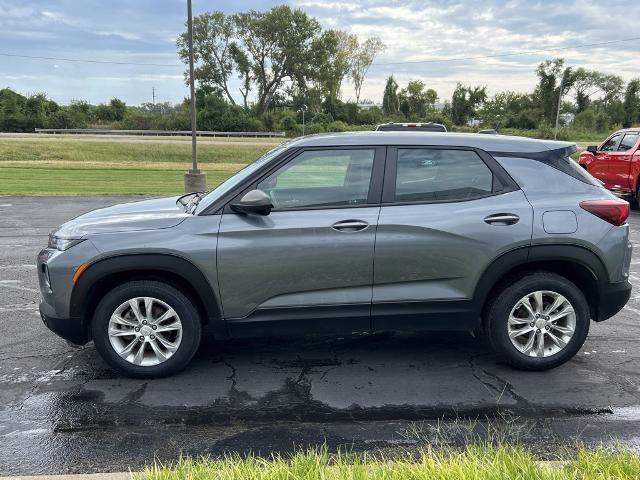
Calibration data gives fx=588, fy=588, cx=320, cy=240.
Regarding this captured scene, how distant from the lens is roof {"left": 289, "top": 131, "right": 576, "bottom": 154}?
446cm

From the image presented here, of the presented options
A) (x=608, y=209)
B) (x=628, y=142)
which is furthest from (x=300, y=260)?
(x=628, y=142)

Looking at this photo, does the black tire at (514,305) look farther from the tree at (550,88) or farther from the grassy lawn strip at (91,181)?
the tree at (550,88)

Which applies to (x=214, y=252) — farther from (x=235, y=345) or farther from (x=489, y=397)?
(x=489, y=397)

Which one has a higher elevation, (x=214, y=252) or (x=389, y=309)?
(x=214, y=252)

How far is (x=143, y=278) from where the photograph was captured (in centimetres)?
425

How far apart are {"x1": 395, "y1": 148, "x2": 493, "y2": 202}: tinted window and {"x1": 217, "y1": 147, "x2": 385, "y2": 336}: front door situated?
0.20m

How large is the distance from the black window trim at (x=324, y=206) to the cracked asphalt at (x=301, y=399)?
49.5 inches

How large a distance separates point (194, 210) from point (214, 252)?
1.47ft

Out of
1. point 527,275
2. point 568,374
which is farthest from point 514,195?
point 568,374

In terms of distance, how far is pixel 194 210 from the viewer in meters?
4.39

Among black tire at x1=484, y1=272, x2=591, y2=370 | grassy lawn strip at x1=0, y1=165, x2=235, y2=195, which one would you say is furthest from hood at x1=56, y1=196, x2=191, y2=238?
grassy lawn strip at x1=0, y1=165, x2=235, y2=195

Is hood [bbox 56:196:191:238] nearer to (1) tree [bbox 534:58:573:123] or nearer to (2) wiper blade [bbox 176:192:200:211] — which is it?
(2) wiper blade [bbox 176:192:200:211]

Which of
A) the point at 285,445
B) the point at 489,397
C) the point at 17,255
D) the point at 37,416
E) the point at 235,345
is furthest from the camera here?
the point at 17,255

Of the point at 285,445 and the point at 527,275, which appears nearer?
the point at 285,445
